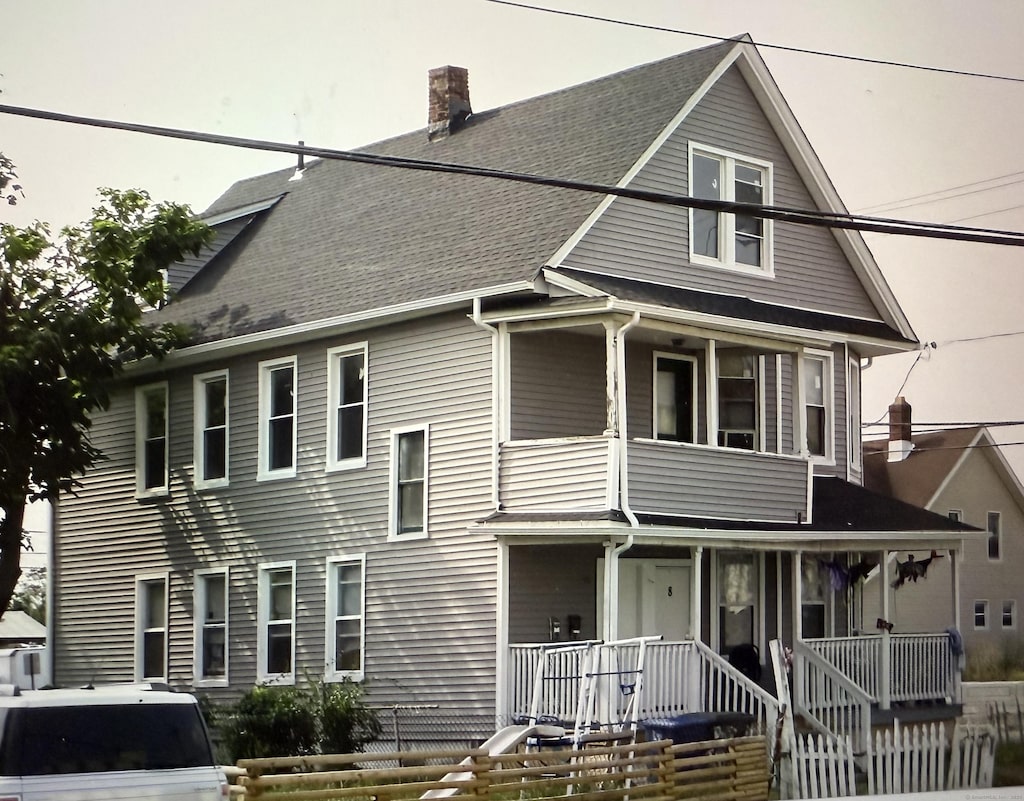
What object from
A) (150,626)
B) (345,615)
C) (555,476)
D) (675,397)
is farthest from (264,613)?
(675,397)

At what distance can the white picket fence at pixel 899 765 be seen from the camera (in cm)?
2075

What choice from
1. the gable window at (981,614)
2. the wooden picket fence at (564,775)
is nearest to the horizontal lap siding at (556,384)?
the wooden picket fence at (564,775)

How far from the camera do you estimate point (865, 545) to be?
1019 inches

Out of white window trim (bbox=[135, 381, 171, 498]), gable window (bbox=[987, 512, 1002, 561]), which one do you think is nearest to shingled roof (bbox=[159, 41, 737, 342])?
white window trim (bbox=[135, 381, 171, 498])

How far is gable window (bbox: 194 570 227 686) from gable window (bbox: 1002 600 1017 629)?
32.4m

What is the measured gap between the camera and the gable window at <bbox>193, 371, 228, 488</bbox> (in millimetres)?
28594

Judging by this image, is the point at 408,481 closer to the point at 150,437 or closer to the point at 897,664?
the point at 150,437

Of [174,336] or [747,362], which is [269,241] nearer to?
[174,336]

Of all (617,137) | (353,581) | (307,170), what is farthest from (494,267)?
(307,170)

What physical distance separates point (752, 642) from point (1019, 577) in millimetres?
30355

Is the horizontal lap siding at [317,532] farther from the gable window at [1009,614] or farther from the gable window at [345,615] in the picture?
the gable window at [1009,614]

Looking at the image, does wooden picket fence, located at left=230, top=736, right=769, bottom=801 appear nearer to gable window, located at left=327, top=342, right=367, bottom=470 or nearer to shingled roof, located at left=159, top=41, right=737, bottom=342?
gable window, located at left=327, top=342, right=367, bottom=470

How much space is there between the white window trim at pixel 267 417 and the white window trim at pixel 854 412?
30.7 feet

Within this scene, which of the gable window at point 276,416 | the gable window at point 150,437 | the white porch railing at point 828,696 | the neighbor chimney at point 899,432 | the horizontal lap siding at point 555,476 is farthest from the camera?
the neighbor chimney at point 899,432
